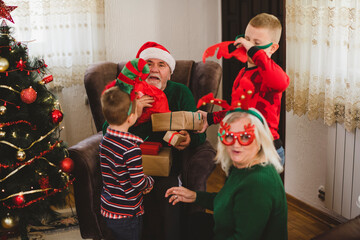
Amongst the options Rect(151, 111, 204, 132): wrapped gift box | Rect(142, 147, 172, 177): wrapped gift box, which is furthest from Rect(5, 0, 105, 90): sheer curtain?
Rect(142, 147, 172, 177): wrapped gift box

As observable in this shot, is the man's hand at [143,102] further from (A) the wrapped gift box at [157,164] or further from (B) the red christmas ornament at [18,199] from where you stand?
(B) the red christmas ornament at [18,199]

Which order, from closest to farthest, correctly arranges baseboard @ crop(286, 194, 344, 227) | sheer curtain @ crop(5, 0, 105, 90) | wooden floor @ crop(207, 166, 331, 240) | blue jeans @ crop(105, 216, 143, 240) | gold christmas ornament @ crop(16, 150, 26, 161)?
blue jeans @ crop(105, 216, 143, 240) → gold christmas ornament @ crop(16, 150, 26, 161) → wooden floor @ crop(207, 166, 331, 240) → baseboard @ crop(286, 194, 344, 227) → sheer curtain @ crop(5, 0, 105, 90)

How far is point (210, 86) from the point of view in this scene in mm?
2490

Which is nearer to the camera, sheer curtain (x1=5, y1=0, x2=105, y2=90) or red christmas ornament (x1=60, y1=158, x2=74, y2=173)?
red christmas ornament (x1=60, y1=158, x2=74, y2=173)

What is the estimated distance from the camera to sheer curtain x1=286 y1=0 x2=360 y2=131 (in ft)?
6.80

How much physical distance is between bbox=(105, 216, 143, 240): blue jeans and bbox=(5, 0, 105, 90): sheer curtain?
1758 millimetres

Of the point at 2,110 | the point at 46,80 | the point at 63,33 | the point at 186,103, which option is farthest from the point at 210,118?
the point at 63,33

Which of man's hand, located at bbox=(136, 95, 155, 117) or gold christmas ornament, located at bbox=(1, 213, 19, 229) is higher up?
man's hand, located at bbox=(136, 95, 155, 117)

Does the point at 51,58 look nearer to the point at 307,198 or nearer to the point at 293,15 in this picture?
the point at 293,15

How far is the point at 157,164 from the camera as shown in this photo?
188cm

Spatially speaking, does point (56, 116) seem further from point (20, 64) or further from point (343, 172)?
point (343, 172)

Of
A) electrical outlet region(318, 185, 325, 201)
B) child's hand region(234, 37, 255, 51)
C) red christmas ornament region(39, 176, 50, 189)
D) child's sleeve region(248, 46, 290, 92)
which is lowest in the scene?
electrical outlet region(318, 185, 325, 201)

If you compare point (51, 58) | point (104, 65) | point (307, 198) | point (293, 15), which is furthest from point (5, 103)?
point (307, 198)

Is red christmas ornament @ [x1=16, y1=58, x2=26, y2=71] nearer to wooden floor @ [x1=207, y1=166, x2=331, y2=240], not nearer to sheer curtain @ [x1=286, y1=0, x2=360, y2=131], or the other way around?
sheer curtain @ [x1=286, y1=0, x2=360, y2=131]
